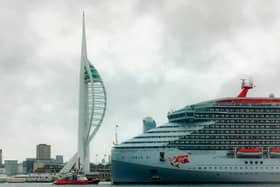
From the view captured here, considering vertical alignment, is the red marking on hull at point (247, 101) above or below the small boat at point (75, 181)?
above

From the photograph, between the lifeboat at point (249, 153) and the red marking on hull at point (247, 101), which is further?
the red marking on hull at point (247, 101)

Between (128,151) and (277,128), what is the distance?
61.9ft

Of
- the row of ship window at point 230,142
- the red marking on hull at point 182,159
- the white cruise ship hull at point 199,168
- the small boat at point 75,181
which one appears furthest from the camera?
the small boat at point 75,181

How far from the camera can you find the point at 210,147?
76312mm

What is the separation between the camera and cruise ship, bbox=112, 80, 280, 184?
75250 millimetres

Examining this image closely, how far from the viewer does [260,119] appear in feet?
257

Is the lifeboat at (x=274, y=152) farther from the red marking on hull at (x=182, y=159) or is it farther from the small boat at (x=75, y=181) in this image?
the small boat at (x=75, y=181)

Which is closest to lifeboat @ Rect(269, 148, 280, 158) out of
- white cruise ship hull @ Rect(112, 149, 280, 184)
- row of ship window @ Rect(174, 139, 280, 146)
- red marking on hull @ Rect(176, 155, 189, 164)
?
white cruise ship hull @ Rect(112, 149, 280, 184)

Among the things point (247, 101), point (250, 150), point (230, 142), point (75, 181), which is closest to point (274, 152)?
point (250, 150)

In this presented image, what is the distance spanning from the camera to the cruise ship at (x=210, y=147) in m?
75.2

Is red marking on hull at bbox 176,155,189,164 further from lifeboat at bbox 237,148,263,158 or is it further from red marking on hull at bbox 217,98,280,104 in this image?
red marking on hull at bbox 217,98,280,104

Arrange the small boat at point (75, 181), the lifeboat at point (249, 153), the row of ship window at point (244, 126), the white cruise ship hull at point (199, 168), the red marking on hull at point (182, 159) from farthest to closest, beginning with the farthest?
the small boat at point (75, 181), the row of ship window at point (244, 126), the lifeboat at point (249, 153), the red marking on hull at point (182, 159), the white cruise ship hull at point (199, 168)

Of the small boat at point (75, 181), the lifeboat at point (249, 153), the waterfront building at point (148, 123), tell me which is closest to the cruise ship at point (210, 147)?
the lifeboat at point (249, 153)

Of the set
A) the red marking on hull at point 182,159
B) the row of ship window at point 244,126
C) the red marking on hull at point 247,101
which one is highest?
the red marking on hull at point 247,101
